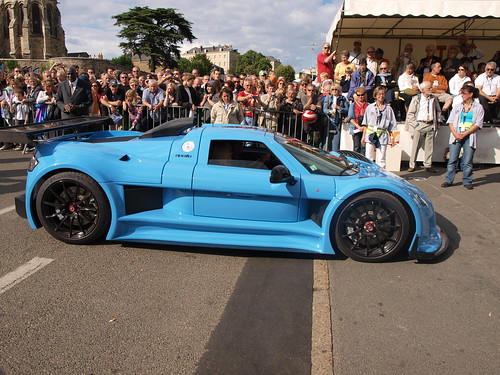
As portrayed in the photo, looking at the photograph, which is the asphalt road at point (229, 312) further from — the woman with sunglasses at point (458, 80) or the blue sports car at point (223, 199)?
the woman with sunglasses at point (458, 80)

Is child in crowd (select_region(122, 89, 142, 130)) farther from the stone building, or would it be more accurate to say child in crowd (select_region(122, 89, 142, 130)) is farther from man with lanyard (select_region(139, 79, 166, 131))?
the stone building

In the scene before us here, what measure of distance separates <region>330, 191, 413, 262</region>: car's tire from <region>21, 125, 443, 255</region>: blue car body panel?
0.24 ft

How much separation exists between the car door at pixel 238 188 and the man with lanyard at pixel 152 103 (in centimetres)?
522

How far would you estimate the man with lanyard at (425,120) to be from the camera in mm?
8023

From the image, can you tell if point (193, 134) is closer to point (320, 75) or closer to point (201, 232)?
point (201, 232)

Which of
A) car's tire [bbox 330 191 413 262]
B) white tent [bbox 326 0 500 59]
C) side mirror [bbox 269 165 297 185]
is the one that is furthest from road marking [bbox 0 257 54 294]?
white tent [bbox 326 0 500 59]

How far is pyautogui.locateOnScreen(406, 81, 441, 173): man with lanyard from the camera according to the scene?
8.02 metres

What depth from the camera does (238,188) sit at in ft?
12.3

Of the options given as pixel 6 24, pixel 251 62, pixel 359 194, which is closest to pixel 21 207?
pixel 359 194

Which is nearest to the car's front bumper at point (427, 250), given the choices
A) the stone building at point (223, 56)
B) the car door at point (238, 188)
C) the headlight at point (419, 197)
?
the headlight at point (419, 197)

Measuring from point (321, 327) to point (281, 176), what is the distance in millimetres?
1407

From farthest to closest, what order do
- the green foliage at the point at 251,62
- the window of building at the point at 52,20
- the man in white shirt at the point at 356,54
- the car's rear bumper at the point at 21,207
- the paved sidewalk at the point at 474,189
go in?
the green foliage at the point at 251,62, the window of building at the point at 52,20, the man in white shirt at the point at 356,54, the paved sidewalk at the point at 474,189, the car's rear bumper at the point at 21,207

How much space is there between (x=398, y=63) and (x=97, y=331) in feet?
34.6

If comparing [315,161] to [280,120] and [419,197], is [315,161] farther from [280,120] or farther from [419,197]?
[280,120]
